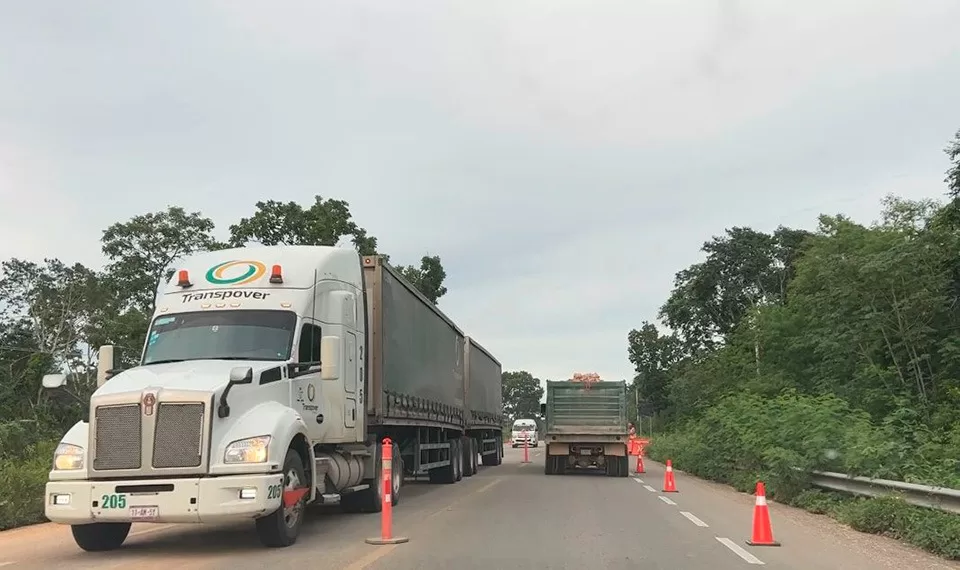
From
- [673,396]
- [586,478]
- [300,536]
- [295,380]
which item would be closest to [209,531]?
[300,536]

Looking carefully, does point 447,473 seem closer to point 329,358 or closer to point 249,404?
point 329,358

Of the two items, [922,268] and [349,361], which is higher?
[922,268]

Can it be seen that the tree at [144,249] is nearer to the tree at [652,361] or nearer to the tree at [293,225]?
the tree at [293,225]

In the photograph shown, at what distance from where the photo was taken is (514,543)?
991 cm

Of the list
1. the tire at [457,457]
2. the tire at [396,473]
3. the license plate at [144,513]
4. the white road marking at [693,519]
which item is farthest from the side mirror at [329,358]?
the tire at [457,457]

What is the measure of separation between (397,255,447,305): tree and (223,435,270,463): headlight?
35.1 meters

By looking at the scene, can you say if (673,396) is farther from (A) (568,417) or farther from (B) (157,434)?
(B) (157,434)

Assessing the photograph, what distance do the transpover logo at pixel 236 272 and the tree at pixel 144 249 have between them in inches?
1283

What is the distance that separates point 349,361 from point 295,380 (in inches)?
69.7

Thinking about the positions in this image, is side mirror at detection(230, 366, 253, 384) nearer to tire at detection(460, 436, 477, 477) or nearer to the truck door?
the truck door

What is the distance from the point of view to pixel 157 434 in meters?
8.62

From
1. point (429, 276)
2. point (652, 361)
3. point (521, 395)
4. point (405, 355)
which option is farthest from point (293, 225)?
point (521, 395)

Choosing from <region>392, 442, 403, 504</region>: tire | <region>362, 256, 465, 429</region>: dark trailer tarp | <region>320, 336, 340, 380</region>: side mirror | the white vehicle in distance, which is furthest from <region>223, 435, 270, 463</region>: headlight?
the white vehicle in distance

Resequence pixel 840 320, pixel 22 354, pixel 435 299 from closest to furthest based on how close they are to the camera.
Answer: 1. pixel 840 320
2. pixel 22 354
3. pixel 435 299
